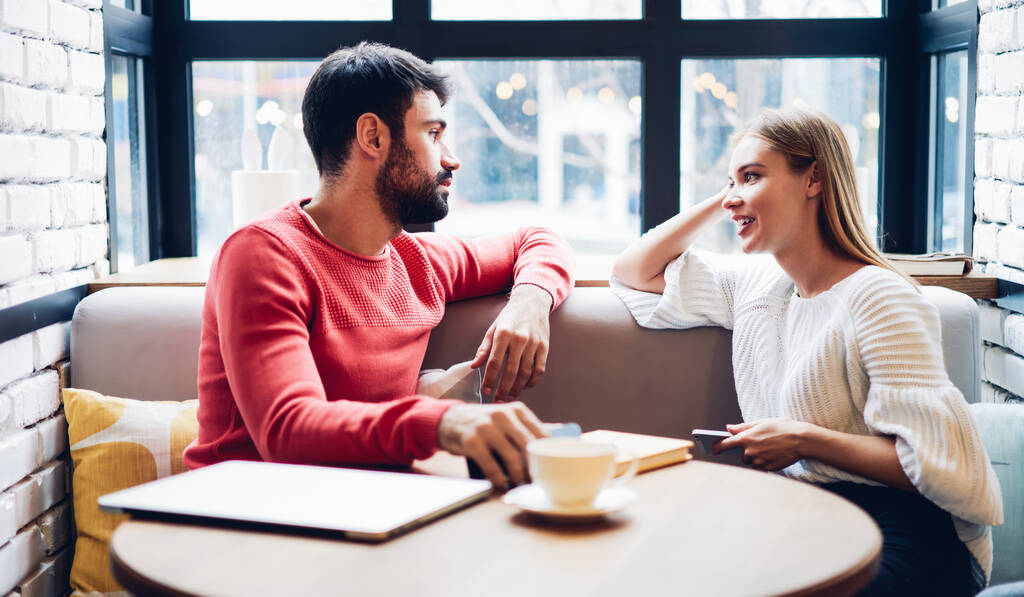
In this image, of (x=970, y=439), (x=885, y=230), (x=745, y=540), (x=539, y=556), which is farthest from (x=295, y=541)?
(x=885, y=230)

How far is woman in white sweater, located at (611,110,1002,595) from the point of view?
1453 mm

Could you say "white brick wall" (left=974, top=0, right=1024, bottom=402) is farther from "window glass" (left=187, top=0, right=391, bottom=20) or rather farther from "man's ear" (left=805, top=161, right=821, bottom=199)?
"window glass" (left=187, top=0, right=391, bottom=20)

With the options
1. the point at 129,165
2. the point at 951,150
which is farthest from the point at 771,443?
the point at 129,165

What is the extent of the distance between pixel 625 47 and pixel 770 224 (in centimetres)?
109

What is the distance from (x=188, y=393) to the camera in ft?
6.48

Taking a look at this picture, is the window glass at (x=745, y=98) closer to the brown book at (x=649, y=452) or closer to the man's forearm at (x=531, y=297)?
the man's forearm at (x=531, y=297)

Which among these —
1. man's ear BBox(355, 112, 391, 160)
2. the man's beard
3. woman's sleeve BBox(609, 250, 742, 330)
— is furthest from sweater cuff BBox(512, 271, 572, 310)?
man's ear BBox(355, 112, 391, 160)

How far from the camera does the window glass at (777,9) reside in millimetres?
2645

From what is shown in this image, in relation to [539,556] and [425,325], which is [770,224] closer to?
[425,325]

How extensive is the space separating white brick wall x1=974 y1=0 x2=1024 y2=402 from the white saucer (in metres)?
1.29

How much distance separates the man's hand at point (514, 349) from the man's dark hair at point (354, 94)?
0.37 metres

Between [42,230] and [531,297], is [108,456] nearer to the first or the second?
[42,230]

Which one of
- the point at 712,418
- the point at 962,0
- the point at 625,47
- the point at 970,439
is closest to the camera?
the point at 970,439

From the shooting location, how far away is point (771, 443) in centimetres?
153
